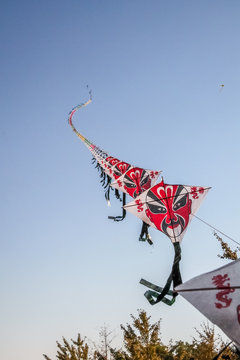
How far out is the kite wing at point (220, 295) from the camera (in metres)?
2.54

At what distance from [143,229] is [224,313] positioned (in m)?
4.63

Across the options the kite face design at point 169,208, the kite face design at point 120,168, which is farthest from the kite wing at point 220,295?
the kite face design at point 120,168

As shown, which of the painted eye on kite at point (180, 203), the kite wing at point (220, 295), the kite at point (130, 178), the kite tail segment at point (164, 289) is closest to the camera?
the kite wing at point (220, 295)

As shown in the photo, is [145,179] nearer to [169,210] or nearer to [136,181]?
[136,181]

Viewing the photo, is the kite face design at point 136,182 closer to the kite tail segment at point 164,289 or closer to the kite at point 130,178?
the kite at point 130,178

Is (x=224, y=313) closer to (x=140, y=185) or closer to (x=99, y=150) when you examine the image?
(x=140, y=185)

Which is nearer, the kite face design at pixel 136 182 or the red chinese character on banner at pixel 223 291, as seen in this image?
the red chinese character on banner at pixel 223 291

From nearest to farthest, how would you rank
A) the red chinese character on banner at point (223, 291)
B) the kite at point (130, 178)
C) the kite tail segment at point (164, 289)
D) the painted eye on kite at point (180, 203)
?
the red chinese character on banner at point (223, 291) < the kite tail segment at point (164, 289) < the painted eye on kite at point (180, 203) < the kite at point (130, 178)

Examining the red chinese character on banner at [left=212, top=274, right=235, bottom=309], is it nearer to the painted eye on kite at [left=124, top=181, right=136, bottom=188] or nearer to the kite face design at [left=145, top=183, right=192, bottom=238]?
the kite face design at [left=145, top=183, right=192, bottom=238]

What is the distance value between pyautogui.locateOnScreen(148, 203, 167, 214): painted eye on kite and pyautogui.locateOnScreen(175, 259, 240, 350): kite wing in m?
2.47

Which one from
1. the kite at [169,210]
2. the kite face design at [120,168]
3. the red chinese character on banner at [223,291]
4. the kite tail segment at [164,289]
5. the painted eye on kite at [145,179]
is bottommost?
the red chinese character on banner at [223,291]

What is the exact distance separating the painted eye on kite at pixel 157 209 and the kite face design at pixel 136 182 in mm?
3175

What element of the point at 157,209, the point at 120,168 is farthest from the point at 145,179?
the point at 157,209

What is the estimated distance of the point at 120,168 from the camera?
34.5 ft
